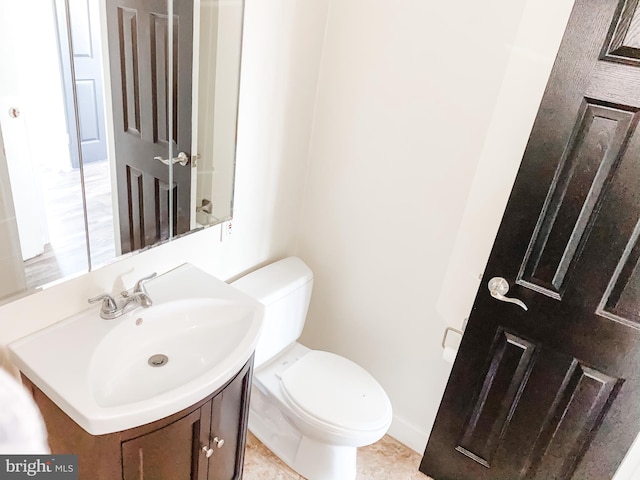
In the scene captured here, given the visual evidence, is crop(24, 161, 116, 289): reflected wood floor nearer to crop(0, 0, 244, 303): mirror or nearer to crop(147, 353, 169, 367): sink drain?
crop(0, 0, 244, 303): mirror

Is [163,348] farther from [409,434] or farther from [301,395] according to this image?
[409,434]

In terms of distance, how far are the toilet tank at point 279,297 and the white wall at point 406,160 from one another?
0.59 ft

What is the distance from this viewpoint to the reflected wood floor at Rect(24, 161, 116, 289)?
→ 1.13 meters

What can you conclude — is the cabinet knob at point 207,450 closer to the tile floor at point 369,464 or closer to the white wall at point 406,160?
the tile floor at point 369,464

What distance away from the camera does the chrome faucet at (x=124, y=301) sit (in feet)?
4.06

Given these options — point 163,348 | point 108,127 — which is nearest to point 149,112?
point 108,127

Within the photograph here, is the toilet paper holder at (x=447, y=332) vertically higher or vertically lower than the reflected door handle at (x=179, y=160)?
lower

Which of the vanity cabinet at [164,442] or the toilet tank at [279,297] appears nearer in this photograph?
the vanity cabinet at [164,442]

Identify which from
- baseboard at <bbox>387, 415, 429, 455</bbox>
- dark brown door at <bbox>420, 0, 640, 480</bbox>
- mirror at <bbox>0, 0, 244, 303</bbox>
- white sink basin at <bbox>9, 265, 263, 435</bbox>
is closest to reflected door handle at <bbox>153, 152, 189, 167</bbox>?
mirror at <bbox>0, 0, 244, 303</bbox>

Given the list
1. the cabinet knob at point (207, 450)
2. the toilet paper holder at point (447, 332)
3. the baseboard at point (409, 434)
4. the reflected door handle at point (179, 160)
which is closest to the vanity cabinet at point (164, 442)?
the cabinet knob at point (207, 450)

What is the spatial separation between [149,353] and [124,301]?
157 mm

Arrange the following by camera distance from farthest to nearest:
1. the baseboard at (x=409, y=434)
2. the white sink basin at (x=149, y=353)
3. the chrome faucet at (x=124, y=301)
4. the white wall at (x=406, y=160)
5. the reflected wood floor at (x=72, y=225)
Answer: the baseboard at (x=409, y=434) → the white wall at (x=406, y=160) → the chrome faucet at (x=124, y=301) → the reflected wood floor at (x=72, y=225) → the white sink basin at (x=149, y=353)

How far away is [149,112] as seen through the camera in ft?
4.32

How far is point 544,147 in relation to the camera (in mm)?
1277
